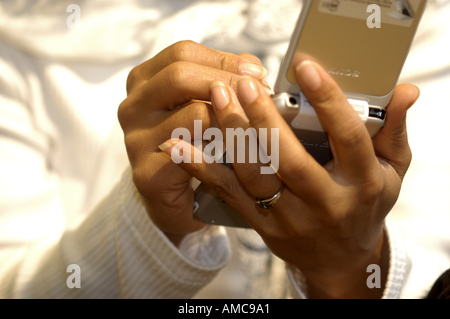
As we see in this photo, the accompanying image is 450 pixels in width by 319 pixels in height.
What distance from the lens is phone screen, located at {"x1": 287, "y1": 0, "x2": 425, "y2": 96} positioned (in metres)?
0.29

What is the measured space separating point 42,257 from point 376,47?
0.68 meters

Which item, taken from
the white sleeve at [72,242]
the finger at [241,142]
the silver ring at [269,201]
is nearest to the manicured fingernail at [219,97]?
the finger at [241,142]

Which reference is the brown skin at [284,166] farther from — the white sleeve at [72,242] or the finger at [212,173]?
the white sleeve at [72,242]

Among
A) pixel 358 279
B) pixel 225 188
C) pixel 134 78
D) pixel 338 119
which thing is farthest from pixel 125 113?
pixel 358 279

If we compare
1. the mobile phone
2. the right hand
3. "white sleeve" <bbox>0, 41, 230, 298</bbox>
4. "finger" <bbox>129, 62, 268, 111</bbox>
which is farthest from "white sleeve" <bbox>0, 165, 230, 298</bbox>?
the mobile phone

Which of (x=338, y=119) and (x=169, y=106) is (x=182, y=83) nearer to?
(x=169, y=106)

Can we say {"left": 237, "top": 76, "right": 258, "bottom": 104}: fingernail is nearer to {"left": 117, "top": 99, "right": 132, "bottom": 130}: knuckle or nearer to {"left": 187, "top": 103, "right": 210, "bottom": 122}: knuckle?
{"left": 187, "top": 103, "right": 210, "bottom": 122}: knuckle

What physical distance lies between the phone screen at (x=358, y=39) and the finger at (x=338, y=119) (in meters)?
0.02

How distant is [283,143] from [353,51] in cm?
11

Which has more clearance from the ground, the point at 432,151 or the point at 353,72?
the point at 353,72
